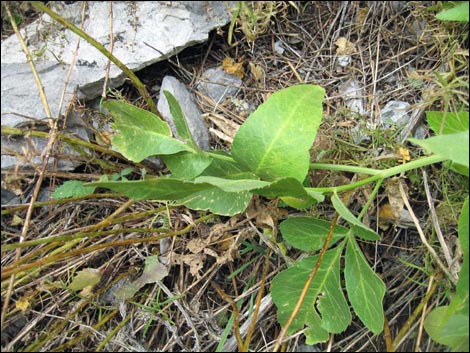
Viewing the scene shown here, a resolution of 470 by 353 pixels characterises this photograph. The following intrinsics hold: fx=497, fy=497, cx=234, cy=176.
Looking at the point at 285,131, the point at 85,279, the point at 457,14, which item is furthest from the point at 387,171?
the point at 85,279

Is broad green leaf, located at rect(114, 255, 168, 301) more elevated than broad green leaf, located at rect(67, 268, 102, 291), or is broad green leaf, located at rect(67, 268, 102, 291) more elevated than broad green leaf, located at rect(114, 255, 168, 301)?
broad green leaf, located at rect(67, 268, 102, 291)

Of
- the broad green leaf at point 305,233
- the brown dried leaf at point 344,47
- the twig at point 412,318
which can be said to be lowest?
the twig at point 412,318

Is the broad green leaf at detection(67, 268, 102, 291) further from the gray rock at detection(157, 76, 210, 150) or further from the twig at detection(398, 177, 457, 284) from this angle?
the twig at detection(398, 177, 457, 284)

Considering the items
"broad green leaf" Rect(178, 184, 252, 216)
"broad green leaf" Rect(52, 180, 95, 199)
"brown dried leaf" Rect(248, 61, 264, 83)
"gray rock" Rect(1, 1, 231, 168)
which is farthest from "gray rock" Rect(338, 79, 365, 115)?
"broad green leaf" Rect(52, 180, 95, 199)

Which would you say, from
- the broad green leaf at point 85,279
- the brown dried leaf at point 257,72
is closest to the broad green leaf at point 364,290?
the brown dried leaf at point 257,72

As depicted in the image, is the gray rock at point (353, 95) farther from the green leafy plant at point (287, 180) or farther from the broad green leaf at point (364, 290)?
the broad green leaf at point (364, 290)

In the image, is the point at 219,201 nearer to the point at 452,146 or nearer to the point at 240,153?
the point at 240,153
